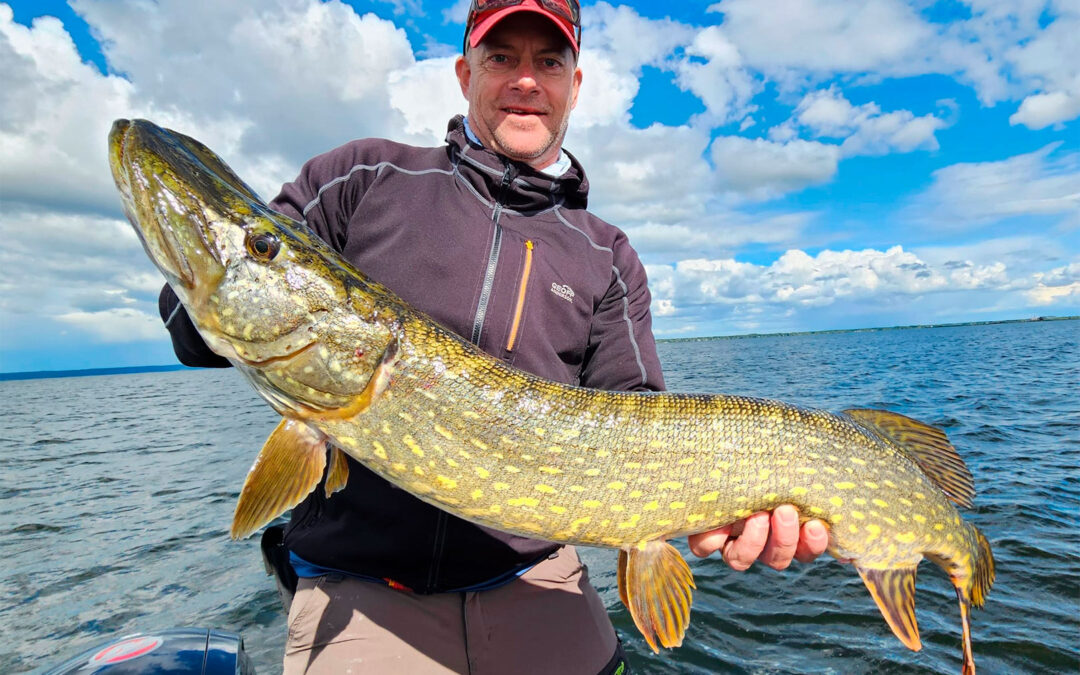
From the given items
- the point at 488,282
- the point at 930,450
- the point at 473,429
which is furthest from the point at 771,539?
the point at 488,282

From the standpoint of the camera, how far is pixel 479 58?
2.69 meters

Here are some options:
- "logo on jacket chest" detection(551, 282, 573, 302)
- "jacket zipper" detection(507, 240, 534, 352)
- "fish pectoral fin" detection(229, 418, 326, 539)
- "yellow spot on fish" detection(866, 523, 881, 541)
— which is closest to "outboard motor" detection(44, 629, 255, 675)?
"fish pectoral fin" detection(229, 418, 326, 539)

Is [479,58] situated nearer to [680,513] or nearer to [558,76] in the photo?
[558,76]

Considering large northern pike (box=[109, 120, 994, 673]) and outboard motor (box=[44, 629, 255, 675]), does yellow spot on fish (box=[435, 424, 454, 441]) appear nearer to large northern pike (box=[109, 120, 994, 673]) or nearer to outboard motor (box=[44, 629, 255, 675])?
large northern pike (box=[109, 120, 994, 673])

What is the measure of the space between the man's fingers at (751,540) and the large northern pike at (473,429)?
67 mm

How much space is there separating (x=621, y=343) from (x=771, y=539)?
1097 millimetres

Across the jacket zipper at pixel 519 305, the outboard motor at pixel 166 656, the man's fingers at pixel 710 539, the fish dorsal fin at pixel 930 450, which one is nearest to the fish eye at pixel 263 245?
the jacket zipper at pixel 519 305

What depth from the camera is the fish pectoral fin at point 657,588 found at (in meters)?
2.31

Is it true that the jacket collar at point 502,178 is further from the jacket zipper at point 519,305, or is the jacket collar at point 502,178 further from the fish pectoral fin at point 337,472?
the fish pectoral fin at point 337,472

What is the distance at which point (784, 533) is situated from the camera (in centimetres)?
231

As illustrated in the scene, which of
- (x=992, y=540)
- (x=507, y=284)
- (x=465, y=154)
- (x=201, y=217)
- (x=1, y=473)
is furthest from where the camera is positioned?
(x=1, y=473)

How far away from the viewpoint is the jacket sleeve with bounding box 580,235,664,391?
9.13ft

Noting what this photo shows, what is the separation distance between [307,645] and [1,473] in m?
16.8

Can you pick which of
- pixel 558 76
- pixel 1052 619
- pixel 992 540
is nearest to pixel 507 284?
pixel 558 76
